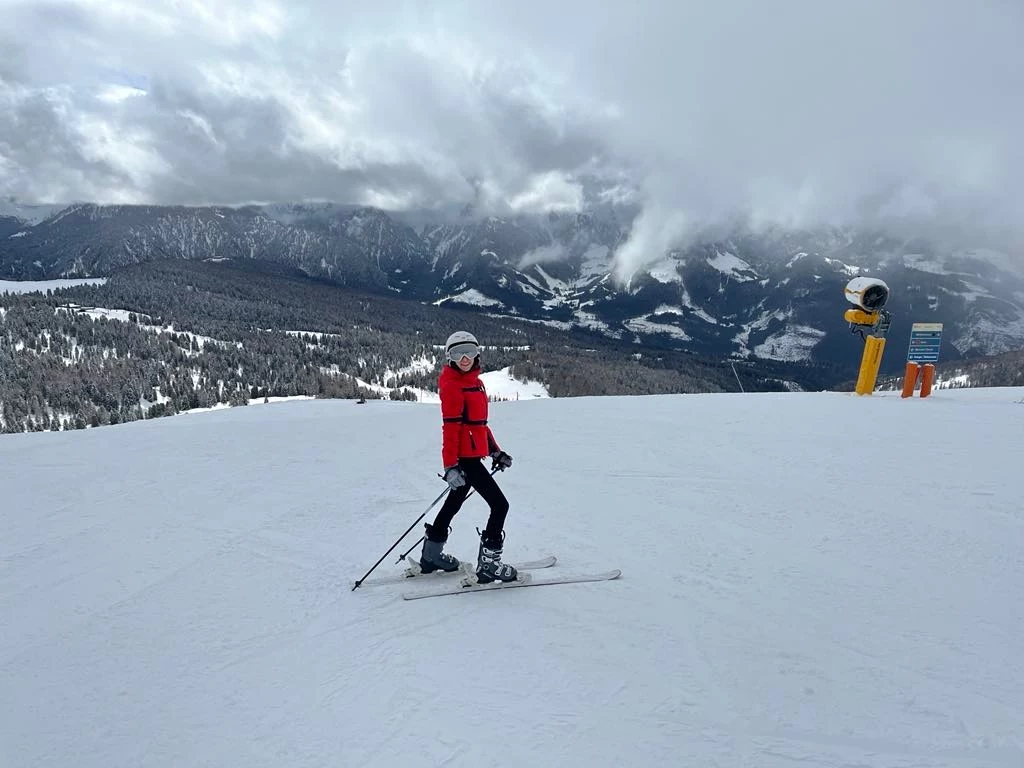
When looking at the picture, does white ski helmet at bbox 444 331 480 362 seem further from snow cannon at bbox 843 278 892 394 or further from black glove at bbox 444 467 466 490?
snow cannon at bbox 843 278 892 394

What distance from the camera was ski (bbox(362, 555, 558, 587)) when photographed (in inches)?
270

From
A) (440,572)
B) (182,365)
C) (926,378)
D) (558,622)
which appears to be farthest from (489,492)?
(182,365)

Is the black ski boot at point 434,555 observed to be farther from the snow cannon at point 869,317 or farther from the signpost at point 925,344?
the signpost at point 925,344

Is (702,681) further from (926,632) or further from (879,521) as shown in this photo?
(879,521)

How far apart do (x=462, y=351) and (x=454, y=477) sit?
1.42m

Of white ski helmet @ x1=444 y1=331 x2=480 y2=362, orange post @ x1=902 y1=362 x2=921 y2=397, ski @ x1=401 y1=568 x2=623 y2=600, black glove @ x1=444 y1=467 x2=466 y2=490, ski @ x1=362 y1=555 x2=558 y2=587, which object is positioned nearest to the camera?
black glove @ x1=444 y1=467 x2=466 y2=490

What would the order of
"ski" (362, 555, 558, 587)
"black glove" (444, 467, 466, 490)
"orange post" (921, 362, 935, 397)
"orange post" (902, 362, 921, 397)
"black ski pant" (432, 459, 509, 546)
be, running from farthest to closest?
1. "orange post" (902, 362, 921, 397)
2. "orange post" (921, 362, 935, 397)
3. "ski" (362, 555, 558, 587)
4. "black ski pant" (432, 459, 509, 546)
5. "black glove" (444, 467, 466, 490)

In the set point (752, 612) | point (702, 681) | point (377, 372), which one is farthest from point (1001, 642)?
point (377, 372)

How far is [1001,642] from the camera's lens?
4871 millimetres

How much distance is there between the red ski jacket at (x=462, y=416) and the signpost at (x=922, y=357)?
16.3 m

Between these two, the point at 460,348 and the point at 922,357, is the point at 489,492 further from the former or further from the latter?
the point at 922,357

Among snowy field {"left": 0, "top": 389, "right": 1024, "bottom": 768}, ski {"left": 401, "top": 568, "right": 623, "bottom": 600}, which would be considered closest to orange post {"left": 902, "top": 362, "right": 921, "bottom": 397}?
snowy field {"left": 0, "top": 389, "right": 1024, "bottom": 768}

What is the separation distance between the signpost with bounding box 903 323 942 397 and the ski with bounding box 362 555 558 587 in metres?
15.6

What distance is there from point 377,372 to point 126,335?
58.9 m
